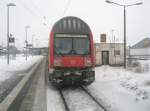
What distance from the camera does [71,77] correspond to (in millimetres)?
11797

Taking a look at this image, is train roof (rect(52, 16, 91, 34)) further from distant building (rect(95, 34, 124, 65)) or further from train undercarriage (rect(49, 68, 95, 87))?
distant building (rect(95, 34, 124, 65))

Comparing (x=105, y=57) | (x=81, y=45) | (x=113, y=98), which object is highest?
(x=81, y=45)

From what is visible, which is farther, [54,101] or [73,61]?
[73,61]

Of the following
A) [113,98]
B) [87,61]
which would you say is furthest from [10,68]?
[113,98]

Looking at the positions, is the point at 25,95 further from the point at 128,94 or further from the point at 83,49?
the point at 128,94

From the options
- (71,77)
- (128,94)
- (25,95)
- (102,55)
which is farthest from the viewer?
(102,55)

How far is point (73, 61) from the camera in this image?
12.1 metres

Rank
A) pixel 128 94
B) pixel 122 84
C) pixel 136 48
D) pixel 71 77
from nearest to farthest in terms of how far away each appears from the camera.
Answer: pixel 128 94
pixel 71 77
pixel 122 84
pixel 136 48

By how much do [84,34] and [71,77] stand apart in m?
2.28

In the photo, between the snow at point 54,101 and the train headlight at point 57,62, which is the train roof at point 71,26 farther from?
the snow at point 54,101

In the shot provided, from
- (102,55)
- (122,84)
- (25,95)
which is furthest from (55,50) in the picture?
(102,55)

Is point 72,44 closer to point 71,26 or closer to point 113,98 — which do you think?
point 71,26

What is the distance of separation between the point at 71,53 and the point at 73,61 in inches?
16.4

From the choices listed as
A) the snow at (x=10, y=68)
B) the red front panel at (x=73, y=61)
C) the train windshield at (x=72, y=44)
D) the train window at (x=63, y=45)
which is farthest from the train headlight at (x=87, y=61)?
the snow at (x=10, y=68)
